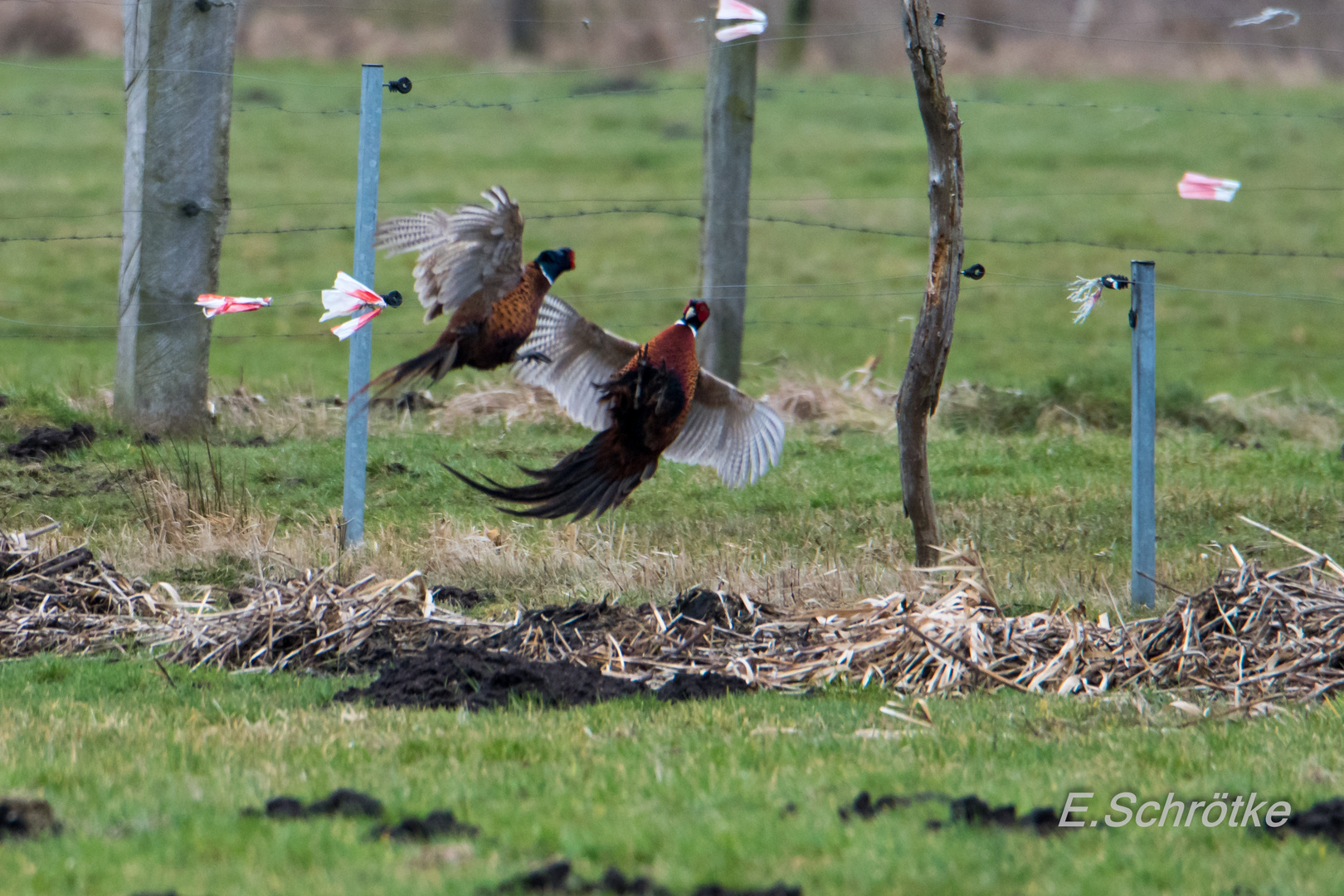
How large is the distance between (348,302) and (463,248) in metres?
0.58

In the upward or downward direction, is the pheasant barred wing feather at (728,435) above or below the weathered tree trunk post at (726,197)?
below

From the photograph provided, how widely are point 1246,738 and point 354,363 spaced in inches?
204

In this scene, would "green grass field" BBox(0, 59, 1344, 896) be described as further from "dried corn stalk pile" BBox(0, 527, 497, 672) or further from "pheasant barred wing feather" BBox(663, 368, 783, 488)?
"pheasant barred wing feather" BBox(663, 368, 783, 488)

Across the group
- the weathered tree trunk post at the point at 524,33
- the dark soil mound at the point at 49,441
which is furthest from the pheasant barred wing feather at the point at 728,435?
the weathered tree trunk post at the point at 524,33

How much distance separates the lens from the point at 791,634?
6.38 metres

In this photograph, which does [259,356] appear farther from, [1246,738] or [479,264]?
[1246,738]

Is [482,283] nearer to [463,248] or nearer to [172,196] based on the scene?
[463,248]

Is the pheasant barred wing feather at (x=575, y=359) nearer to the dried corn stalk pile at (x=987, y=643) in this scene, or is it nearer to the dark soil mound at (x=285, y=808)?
the dried corn stalk pile at (x=987, y=643)

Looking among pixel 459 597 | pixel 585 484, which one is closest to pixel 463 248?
pixel 585 484

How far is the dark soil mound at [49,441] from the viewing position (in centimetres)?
989

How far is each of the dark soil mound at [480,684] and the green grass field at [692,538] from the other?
0.21m

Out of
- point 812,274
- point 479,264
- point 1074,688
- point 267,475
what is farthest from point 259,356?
point 1074,688

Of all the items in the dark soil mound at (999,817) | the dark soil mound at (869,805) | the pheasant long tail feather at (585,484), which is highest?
the pheasant long tail feather at (585,484)

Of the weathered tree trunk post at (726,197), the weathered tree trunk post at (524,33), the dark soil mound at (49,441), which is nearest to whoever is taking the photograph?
the dark soil mound at (49,441)
